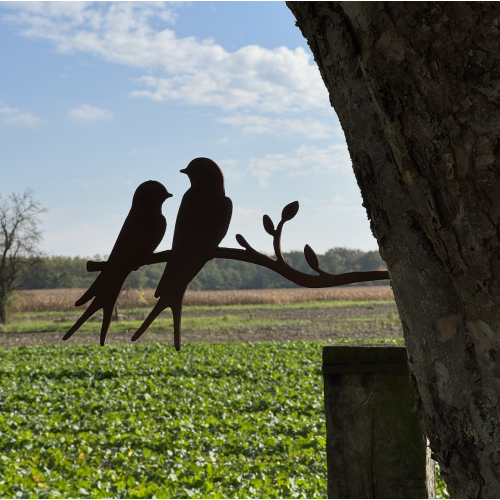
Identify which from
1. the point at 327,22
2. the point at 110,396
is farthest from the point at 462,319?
the point at 110,396

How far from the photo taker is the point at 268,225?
1.52 m

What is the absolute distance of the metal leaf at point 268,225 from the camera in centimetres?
151

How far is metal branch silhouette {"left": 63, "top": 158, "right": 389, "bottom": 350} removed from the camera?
1476 mm

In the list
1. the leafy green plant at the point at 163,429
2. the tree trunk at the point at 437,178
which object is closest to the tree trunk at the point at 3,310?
the leafy green plant at the point at 163,429

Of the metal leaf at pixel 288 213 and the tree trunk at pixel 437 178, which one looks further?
the metal leaf at pixel 288 213

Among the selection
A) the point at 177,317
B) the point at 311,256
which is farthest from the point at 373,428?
the point at 177,317

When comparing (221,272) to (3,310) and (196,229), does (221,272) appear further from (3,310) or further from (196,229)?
(196,229)

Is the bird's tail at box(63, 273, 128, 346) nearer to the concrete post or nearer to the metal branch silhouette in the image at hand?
the metal branch silhouette

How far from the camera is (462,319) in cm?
88

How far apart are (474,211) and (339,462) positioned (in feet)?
3.49

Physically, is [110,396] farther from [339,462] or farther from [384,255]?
[384,255]

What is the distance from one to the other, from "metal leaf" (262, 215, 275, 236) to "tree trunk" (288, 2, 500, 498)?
549mm

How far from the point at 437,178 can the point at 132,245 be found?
1.01 meters

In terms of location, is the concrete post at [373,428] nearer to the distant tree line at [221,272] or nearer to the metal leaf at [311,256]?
the metal leaf at [311,256]
